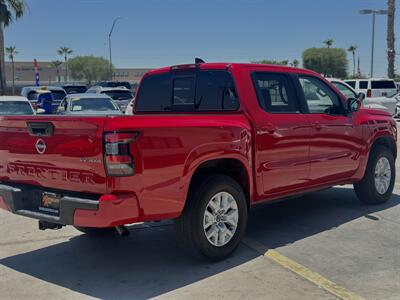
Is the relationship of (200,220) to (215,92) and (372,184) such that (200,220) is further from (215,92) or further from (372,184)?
(372,184)

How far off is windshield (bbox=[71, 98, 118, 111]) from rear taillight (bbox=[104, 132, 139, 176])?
40.4 feet

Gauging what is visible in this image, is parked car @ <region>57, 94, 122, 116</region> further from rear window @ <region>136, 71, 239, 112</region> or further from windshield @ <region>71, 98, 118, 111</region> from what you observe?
rear window @ <region>136, 71, 239, 112</region>

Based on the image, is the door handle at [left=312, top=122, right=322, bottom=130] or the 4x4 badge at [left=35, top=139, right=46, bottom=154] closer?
the 4x4 badge at [left=35, top=139, right=46, bottom=154]

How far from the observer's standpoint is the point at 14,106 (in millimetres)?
13195

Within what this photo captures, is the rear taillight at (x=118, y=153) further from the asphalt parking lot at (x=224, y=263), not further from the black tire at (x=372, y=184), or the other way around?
the black tire at (x=372, y=184)

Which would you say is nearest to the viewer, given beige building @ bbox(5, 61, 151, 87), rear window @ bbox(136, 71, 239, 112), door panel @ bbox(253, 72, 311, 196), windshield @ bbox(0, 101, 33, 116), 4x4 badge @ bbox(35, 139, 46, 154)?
4x4 badge @ bbox(35, 139, 46, 154)

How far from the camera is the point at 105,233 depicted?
244 inches

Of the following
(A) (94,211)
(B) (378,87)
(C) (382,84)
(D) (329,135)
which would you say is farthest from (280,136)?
(C) (382,84)

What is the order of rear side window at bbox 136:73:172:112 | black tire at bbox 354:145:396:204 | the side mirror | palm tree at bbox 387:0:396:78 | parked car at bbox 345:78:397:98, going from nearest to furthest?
A: 1. rear side window at bbox 136:73:172:112
2. the side mirror
3. black tire at bbox 354:145:396:204
4. parked car at bbox 345:78:397:98
5. palm tree at bbox 387:0:396:78

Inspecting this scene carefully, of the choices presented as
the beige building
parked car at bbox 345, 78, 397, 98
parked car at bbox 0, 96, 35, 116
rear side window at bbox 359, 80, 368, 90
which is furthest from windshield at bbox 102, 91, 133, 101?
the beige building

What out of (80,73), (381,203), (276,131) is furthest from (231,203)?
(80,73)

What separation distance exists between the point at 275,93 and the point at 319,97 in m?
0.98

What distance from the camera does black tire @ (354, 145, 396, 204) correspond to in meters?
7.22

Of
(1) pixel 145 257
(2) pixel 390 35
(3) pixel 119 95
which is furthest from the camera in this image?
(2) pixel 390 35
